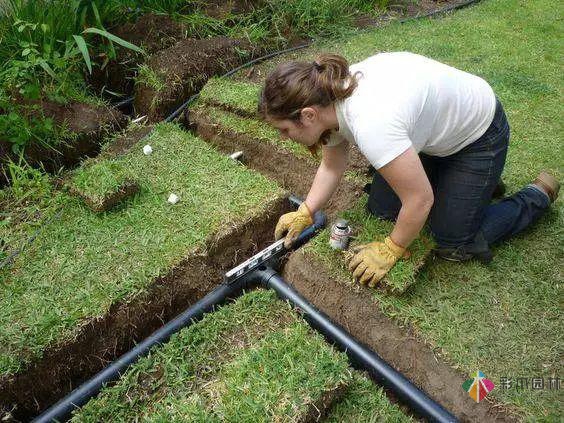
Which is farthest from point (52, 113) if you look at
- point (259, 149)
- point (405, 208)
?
Answer: point (405, 208)

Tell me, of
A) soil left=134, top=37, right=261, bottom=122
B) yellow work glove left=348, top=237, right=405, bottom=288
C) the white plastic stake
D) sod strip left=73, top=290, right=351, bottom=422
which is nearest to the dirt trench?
yellow work glove left=348, top=237, right=405, bottom=288

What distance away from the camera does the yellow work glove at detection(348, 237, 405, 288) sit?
2070 millimetres

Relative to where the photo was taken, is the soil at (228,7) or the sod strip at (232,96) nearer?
the sod strip at (232,96)

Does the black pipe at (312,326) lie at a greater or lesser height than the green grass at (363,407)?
greater

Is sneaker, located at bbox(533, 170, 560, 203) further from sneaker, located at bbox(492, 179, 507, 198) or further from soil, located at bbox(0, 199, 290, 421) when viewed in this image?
soil, located at bbox(0, 199, 290, 421)

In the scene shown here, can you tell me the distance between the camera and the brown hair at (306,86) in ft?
5.61

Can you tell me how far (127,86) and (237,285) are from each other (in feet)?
8.07

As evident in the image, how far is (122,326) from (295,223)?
39.1 inches

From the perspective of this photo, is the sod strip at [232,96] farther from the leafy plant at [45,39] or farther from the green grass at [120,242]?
the leafy plant at [45,39]

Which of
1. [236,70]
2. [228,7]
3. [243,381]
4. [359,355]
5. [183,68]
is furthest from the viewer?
[228,7]

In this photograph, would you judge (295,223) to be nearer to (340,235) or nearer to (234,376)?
(340,235)

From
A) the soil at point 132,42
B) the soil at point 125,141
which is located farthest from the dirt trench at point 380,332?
the soil at point 132,42

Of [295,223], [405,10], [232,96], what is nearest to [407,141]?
[295,223]

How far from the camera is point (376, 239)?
2330 millimetres
